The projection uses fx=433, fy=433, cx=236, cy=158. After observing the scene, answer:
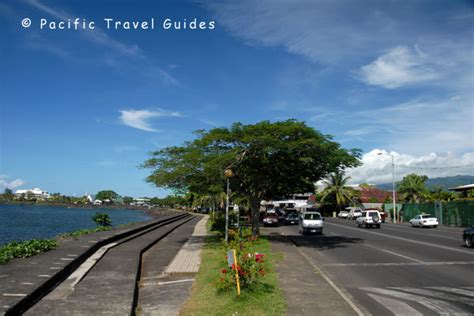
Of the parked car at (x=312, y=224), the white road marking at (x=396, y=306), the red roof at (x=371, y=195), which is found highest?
the red roof at (x=371, y=195)

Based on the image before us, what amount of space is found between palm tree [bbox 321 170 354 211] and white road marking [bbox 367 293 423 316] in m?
68.4

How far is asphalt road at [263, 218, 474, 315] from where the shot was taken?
920cm

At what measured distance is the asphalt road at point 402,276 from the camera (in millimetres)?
9195

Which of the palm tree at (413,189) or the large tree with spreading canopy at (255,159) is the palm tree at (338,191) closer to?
the palm tree at (413,189)

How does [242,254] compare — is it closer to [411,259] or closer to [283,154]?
[411,259]

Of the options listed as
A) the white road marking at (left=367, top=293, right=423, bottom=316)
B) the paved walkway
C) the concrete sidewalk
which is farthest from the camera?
the paved walkway

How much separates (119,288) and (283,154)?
42.1 feet

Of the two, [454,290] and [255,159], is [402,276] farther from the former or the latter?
[255,159]

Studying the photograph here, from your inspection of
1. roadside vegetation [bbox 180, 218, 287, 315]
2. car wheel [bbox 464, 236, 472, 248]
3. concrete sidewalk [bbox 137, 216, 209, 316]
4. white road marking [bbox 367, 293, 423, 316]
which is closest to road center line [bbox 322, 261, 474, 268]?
roadside vegetation [bbox 180, 218, 287, 315]

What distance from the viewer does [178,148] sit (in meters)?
23.8

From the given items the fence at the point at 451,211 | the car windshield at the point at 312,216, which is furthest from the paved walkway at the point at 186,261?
the fence at the point at 451,211

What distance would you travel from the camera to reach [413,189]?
6912 centimetres

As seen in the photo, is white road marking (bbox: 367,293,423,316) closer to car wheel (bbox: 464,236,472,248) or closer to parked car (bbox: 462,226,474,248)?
parked car (bbox: 462,226,474,248)

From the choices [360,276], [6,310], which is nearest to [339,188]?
[360,276]
